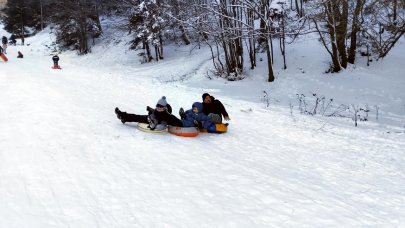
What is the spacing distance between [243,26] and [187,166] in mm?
11595

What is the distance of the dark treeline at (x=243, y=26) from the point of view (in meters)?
15.0

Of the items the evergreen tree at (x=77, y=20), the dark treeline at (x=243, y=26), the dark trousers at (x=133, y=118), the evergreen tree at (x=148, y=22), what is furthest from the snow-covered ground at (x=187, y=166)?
the evergreen tree at (x=77, y=20)

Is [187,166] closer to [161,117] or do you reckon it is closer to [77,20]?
[161,117]

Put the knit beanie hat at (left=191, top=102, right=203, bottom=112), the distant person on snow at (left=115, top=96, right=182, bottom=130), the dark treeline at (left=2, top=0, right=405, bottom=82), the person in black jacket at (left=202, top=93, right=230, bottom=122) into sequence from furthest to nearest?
the dark treeline at (left=2, top=0, right=405, bottom=82)
the person in black jacket at (left=202, top=93, right=230, bottom=122)
the knit beanie hat at (left=191, top=102, right=203, bottom=112)
the distant person on snow at (left=115, top=96, right=182, bottom=130)

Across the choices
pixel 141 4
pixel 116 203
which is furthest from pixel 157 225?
pixel 141 4

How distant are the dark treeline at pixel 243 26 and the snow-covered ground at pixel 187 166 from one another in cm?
368

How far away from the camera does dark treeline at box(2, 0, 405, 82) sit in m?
15.0

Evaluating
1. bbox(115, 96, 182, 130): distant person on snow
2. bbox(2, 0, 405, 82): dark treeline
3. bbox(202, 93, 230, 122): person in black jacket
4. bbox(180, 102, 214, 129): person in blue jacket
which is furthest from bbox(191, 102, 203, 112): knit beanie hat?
bbox(2, 0, 405, 82): dark treeline

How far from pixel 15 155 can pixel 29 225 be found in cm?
250

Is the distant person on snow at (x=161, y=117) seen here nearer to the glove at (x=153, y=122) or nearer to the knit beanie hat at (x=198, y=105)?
the glove at (x=153, y=122)

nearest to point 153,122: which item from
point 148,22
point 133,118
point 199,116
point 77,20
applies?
point 133,118

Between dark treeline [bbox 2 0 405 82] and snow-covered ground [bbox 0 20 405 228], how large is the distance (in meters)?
3.68

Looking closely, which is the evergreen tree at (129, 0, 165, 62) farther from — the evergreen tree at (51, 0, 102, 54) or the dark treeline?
the evergreen tree at (51, 0, 102, 54)

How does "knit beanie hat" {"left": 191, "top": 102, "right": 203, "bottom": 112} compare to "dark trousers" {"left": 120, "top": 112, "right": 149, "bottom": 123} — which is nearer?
"dark trousers" {"left": 120, "top": 112, "right": 149, "bottom": 123}
